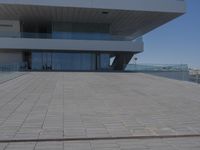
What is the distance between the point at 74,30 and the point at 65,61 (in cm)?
399

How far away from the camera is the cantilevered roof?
101ft

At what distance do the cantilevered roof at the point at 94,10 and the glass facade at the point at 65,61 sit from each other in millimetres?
4006

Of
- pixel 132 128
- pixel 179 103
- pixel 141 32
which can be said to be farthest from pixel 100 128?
pixel 141 32

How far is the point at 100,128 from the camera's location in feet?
21.0

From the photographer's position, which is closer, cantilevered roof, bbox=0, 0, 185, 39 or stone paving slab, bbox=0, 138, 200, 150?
stone paving slab, bbox=0, 138, 200, 150

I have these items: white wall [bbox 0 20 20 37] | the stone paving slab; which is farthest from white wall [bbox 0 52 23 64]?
the stone paving slab

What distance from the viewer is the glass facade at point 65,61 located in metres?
35.4

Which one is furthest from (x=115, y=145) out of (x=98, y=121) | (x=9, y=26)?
Answer: (x=9, y=26)

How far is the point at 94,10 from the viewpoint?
32.2 metres

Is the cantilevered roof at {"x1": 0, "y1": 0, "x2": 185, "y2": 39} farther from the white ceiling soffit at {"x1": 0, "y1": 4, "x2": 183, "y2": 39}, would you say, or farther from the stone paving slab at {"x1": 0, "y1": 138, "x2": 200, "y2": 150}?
the stone paving slab at {"x1": 0, "y1": 138, "x2": 200, "y2": 150}

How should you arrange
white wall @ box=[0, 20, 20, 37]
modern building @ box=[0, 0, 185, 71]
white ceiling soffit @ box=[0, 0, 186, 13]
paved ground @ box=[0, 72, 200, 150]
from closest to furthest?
paved ground @ box=[0, 72, 200, 150] → white ceiling soffit @ box=[0, 0, 186, 13] → modern building @ box=[0, 0, 185, 71] → white wall @ box=[0, 20, 20, 37]

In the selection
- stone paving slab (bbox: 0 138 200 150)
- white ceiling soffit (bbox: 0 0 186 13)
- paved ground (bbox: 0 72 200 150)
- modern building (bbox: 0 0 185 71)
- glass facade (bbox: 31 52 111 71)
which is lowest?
stone paving slab (bbox: 0 138 200 150)

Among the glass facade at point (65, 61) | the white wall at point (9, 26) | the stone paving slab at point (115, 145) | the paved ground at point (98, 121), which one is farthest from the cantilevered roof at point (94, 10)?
the stone paving slab at point (115, 145)

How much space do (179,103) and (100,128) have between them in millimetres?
4476
